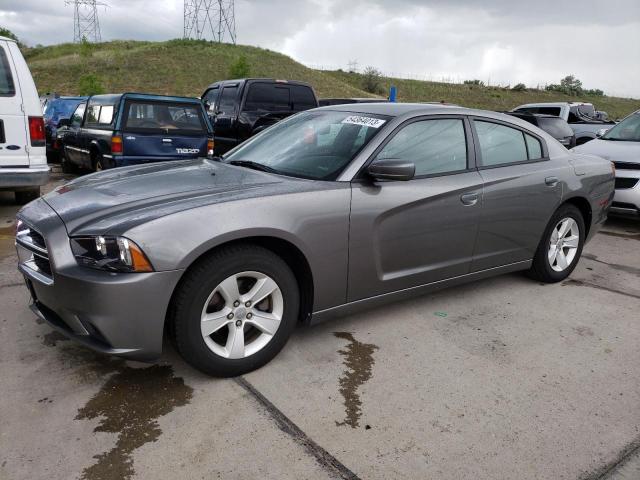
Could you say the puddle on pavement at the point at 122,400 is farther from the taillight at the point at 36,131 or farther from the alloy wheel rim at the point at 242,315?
the taillight at the point at 36,131

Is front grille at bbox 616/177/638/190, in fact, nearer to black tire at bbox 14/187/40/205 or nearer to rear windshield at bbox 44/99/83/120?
black tire at bbox 14/187/40/205

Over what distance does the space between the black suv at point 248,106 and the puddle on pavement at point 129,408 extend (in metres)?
6.92

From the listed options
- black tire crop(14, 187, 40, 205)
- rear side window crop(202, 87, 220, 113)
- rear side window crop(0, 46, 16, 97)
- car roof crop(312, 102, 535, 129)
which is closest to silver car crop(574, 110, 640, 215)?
car roof crop(312, 102, 535, 129)

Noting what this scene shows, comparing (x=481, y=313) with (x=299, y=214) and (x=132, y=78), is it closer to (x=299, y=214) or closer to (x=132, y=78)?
(x=299, y=214)

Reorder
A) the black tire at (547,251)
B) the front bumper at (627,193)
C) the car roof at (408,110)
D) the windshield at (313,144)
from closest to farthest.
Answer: the windshield at (313,144), the car roof at (408,110), the black tire at (547,251), the front bumper at (627,193)

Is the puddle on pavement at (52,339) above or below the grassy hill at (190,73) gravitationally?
below

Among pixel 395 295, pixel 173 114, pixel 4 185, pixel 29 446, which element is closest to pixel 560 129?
pixel 173 114

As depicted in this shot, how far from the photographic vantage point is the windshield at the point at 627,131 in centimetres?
781

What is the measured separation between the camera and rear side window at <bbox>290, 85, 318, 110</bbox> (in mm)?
10484

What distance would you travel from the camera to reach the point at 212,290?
2.76 m

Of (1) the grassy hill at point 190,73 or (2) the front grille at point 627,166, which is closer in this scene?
(2) the front grille at point 627,166

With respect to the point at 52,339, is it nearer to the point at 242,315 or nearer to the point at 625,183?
the point at 242,315

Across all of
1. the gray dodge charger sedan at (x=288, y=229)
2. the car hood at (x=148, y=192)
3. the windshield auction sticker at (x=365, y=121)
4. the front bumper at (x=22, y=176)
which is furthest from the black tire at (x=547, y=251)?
the front bumper at (x=22, y=176)

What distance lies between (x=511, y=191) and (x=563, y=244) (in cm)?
107
